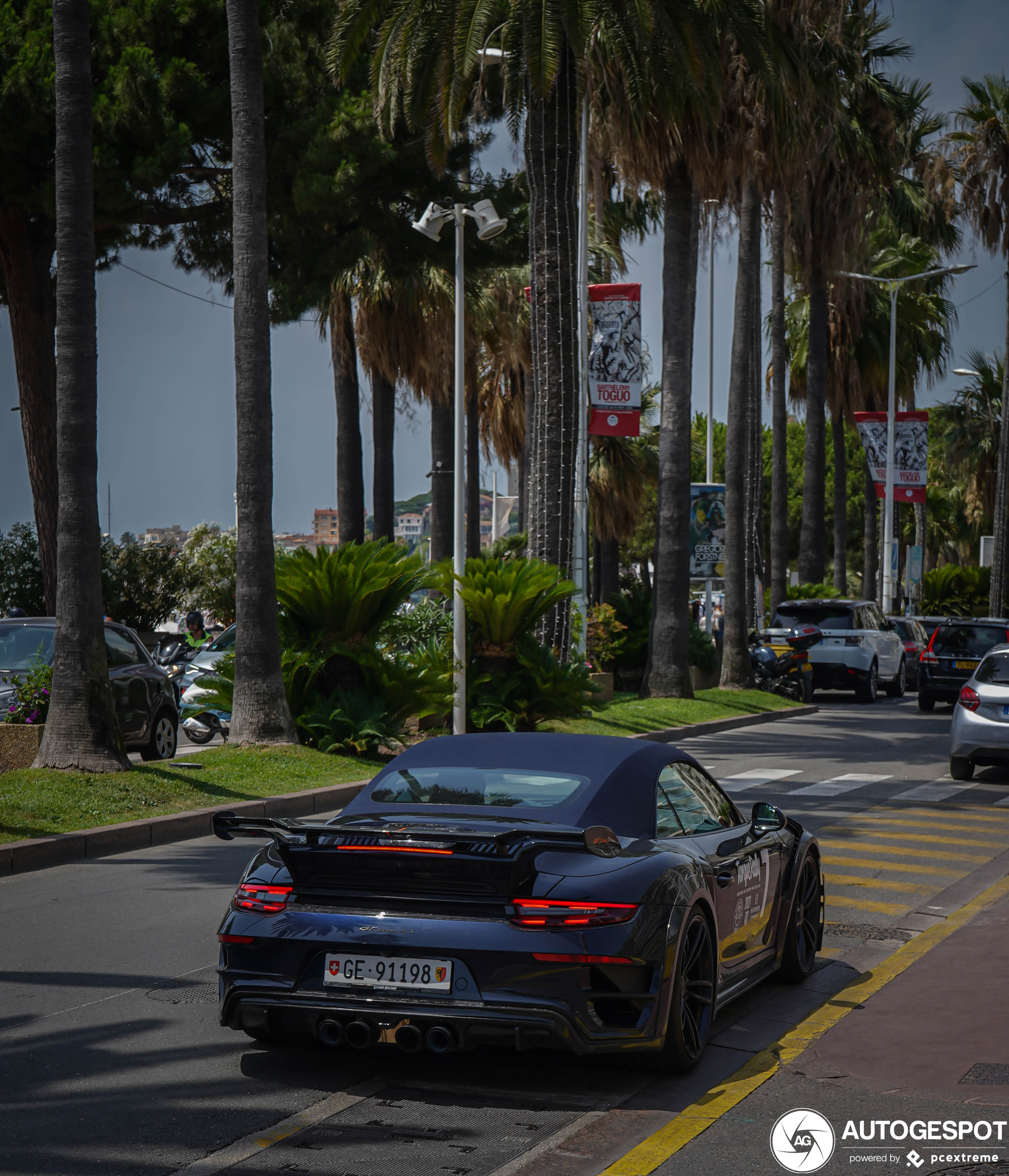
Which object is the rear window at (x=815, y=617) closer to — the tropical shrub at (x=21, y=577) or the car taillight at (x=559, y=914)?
the tropical shrub at (x=21, y=577)

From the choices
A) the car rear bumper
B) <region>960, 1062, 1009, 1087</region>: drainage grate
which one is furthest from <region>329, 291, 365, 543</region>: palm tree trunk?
<region>960, 1062, 1009, 1087</region>: drainage grate

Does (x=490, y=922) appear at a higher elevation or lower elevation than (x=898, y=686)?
higher

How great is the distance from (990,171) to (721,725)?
27.4 meters

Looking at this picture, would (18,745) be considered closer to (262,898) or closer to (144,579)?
(262,898)

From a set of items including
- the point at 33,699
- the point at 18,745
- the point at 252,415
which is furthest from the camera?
the point at 252,415

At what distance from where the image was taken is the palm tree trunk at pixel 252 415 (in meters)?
15.8

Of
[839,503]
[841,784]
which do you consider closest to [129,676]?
[841,784]

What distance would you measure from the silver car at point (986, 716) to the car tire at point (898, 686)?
15667 mm

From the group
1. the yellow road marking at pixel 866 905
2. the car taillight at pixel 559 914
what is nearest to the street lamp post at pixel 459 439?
the yellow road marking at pixel 866 905

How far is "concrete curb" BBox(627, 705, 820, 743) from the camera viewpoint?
21.3 metres

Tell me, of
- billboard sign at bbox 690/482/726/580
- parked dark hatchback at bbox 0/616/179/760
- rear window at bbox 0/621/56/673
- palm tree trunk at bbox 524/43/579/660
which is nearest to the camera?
rear window at bbox 0/621/56/673

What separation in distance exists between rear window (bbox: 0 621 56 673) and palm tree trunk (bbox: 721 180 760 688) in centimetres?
1576

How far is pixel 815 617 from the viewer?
30.3m

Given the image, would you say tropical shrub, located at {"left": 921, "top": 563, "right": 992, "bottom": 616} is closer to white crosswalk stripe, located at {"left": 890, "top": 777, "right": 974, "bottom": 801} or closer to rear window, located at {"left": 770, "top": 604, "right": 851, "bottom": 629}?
rear window, located at {"left": 770, "top": 604, "right": 851, "bottom": 629}
